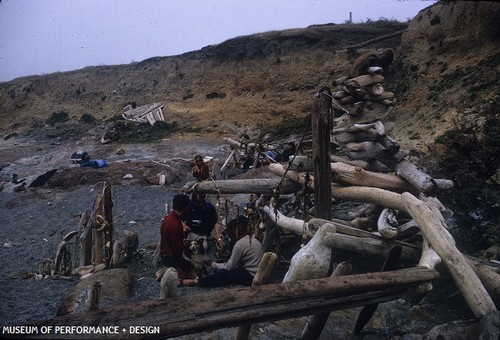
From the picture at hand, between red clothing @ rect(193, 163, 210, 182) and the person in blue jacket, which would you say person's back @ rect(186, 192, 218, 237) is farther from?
red clothing @ rect(193, 163, 210, 182)

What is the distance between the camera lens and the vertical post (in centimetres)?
488

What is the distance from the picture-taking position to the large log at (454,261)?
3.60 meters

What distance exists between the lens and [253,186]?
6.59 meters

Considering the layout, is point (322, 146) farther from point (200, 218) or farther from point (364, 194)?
point (200, 218)

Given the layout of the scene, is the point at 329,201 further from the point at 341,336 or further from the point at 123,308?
the point at 123,308

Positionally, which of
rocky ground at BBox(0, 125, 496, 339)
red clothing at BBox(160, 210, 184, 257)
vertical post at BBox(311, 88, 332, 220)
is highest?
vertical post at BBox(311, 88, 332, 220)

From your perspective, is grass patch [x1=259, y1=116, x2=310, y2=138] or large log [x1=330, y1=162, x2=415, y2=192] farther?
grass patch [x1=259, y1=116, x2=310, y2=138]

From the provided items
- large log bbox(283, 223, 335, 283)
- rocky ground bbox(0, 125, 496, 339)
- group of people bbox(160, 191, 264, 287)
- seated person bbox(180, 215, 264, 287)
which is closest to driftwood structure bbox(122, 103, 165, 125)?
rocky ground bbox(0, 125, 496, 339)

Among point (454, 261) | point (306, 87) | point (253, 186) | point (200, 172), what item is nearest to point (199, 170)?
point (200, 172)

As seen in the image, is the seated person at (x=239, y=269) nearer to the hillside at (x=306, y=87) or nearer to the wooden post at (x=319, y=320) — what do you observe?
the wooden post at (x=319, y=320)

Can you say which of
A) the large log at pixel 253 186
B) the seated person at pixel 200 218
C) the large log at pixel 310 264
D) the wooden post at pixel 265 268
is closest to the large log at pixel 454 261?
the large log at pixel 310 264

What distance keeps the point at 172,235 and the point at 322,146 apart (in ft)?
9.79

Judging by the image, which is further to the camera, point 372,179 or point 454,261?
point 372,179

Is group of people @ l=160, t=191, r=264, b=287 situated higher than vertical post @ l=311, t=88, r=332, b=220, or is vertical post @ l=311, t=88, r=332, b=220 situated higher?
vertical post @ l=311, t=88, r=332, b=220
